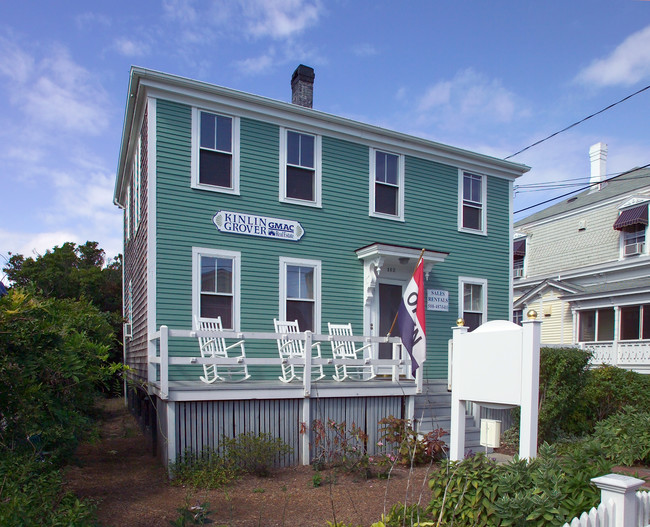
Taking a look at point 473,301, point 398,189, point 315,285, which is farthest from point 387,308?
point 398,189

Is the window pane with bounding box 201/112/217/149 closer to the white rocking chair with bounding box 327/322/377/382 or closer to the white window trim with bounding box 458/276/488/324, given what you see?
the white rocking chair with bounding box 327/322/377/382

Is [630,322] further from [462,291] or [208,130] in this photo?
[208,130]

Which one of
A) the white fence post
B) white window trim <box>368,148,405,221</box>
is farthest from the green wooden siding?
the white fence post

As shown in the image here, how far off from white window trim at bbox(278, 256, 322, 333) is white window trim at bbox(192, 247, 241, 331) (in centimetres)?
88

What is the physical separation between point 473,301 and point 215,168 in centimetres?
698

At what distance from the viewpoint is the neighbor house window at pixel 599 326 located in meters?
19.8

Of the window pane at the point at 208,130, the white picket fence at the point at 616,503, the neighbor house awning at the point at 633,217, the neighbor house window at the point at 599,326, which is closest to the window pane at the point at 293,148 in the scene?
the window pane at the point at 208,130

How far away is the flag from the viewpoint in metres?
8.58

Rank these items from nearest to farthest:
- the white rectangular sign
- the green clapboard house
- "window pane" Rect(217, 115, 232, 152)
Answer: the green clapboard house, "window pane" Rect(217, 115, 232, 152), the white rectangular sign

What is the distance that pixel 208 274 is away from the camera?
9.71m

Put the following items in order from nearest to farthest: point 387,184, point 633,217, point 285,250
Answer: point 285,250 → point 387,184 → point 633,217

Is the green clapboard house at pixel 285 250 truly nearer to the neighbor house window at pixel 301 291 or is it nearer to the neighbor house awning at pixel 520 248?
the neighbor house window at pixel 301 291

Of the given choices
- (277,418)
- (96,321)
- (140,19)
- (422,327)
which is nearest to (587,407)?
(422,327)

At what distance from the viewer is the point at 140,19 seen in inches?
342
